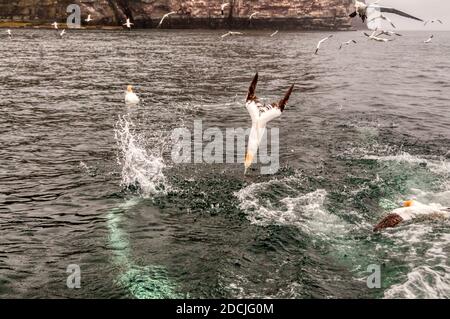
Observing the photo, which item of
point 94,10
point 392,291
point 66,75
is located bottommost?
point 392,291

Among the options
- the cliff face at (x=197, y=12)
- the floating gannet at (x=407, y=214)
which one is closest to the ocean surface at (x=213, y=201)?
the floating gannet at (x=407, y=214)

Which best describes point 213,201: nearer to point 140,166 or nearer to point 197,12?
point 140,166

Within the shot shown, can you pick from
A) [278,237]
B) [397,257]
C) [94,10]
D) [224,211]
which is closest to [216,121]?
[224,211]

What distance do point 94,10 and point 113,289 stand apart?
11234 centimetres

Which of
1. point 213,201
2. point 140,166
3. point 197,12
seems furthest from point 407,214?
point 197,12

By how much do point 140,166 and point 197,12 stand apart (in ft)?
362

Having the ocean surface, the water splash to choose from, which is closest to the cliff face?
the ocean surface

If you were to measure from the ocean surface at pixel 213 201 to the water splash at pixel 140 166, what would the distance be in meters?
0.09

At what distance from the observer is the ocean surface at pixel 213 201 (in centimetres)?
1006

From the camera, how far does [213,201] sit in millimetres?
14070

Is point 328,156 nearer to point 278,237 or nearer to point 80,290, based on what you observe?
point 278,237

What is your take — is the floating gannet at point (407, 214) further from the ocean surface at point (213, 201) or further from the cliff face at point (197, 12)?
the cliff face at point (197, 12)

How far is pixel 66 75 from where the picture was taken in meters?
39.1
